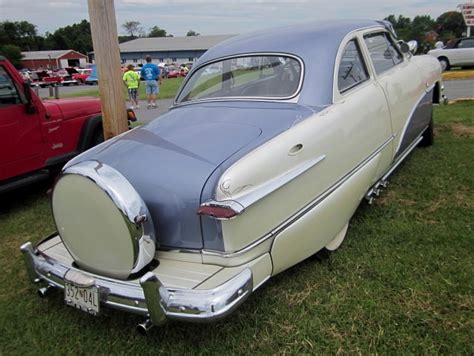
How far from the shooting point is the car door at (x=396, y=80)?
374cm

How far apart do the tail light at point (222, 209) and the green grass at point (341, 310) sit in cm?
82

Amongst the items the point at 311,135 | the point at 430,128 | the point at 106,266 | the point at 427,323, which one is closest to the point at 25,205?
the point at 106,266

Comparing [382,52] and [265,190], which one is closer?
[265,190]

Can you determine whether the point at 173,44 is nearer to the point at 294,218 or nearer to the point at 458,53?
the point at 458,53

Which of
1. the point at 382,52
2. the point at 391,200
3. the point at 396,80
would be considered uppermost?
the point at 382,52

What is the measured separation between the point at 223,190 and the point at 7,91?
142 inches

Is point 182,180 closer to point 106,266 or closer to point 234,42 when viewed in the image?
point 106,266

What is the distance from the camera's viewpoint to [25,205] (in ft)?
16.2

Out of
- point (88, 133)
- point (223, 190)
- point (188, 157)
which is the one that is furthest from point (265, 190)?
→ point (88, 133)

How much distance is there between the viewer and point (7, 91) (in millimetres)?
4621

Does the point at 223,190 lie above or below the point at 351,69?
below

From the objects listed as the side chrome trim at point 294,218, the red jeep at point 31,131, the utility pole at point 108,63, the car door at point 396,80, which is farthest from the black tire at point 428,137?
the red jeep at point 31,131

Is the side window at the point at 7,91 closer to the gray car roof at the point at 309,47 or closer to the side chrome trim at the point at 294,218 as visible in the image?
the gray car roof at the point at 309,47

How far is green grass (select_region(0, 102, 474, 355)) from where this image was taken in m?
2.35
